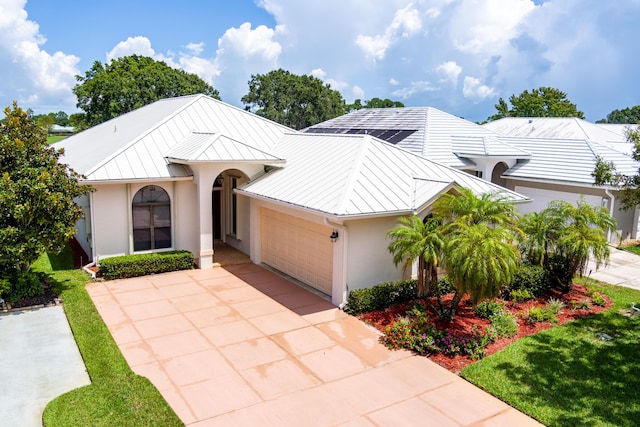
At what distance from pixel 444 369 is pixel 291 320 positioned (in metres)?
4.27

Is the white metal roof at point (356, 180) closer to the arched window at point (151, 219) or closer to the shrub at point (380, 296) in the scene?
the shrub at point (380, 296)

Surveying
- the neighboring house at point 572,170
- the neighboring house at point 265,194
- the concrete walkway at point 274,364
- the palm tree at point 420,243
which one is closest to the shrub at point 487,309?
the palm tree at point 420,243

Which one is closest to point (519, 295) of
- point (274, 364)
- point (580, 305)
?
point (580, 305)

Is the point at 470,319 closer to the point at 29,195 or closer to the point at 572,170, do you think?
the point at 29,195

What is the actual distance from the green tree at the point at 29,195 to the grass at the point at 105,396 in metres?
2.41

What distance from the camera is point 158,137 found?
18672mm

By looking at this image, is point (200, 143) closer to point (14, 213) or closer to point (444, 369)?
point (14, 213)

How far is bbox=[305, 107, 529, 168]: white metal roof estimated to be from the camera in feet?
78.8

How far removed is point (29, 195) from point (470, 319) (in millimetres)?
11956

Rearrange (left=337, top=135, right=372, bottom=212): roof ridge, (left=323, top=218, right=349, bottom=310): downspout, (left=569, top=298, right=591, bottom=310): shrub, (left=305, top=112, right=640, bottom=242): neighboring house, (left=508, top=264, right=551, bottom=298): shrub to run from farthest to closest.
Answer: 1. (left=305, top=112, right=640, bottom=242): neighboring house
2. (left=508, top=264, right=551, bottom=298): shrub
3. (left=569, top=298, right=591, bottom=310): shrub
4. (left=323, top=218, right=349, bottom=310): downspout
5. (left=337, top=135, right=372, bottom=212): roof ridge

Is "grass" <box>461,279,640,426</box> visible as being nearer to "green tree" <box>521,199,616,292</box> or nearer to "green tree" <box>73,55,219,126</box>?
"green tree" <box>521,199,616,292</box>

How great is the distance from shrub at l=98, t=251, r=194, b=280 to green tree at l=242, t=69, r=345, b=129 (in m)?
41.9

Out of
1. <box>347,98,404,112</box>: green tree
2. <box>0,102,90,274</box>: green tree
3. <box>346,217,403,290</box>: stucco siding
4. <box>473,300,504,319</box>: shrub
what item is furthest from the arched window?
<box>347,98,404,112</box>: green tree

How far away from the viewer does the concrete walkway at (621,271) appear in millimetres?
16906
